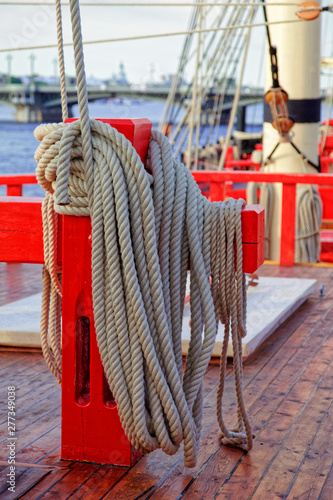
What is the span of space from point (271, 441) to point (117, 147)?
112 cm

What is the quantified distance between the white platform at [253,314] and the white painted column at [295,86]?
7.77 ft

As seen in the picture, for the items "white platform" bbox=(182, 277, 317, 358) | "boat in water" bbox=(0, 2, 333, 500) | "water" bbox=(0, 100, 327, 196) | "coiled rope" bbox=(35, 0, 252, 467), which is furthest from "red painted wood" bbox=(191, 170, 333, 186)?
"water" bbox=(0, 100, 327, 196)

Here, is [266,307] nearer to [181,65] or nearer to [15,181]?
[15,181]

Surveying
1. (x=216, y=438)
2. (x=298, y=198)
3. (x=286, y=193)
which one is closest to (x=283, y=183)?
(x=286, y=193)

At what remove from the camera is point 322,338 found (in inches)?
143

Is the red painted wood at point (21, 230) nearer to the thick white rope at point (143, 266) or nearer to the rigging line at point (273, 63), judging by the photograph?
the thick white rope at point (143, 266)

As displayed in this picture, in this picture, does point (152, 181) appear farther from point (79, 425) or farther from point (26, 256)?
point (79, 425)

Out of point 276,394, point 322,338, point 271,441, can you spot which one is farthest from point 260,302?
point 271,441

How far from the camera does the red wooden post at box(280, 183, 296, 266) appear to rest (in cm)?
556

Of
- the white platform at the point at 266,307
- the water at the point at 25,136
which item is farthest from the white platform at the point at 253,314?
the water at the point at 25,136

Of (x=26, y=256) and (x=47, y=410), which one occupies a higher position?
(x=26, y=256)

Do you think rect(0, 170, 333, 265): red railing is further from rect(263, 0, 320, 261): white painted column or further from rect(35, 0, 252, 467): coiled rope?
rect(35, 0, 252, 467): coiled rope

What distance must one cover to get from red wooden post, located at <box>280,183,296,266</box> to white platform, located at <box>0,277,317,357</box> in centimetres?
103

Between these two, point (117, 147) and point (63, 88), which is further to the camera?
point (63, 88)
